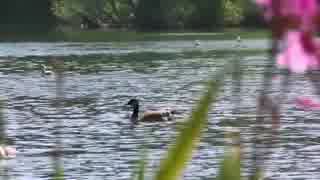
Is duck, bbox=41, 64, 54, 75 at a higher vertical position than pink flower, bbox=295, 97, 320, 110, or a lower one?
lower

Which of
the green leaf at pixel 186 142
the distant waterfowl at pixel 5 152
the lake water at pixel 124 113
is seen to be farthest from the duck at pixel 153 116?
the green leaf at pixel 186 142

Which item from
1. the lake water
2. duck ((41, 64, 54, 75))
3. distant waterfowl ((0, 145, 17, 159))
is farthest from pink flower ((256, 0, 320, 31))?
duck ((41, 64, 54, 75))

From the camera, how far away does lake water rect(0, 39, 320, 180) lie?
16.9 meters

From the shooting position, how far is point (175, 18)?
97.2 metres

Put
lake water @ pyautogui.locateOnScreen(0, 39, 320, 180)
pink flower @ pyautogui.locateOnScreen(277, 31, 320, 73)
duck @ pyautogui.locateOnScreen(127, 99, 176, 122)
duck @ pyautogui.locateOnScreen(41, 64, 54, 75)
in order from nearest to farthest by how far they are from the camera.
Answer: pink flower @ pyautogui.locateOnScreen(277, 31, 320, 73), lake water @ pyautogui.locateOnScreen(0, 39, 320, 180), duck @ pyautogui.locateOnScreen(127, 99, 176, 122), duck @ pyautogui.locateOnScreen(41, 64, 54, 75)

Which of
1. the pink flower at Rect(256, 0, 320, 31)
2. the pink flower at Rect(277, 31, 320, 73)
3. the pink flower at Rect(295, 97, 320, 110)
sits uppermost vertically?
the pink flower at Rect(256, 0, 320, 31)

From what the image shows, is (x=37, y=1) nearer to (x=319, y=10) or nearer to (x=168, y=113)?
(x=168, y=113)

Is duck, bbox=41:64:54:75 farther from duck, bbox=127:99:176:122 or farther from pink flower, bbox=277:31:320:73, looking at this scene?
pink flower, bbox=277:31:320:73

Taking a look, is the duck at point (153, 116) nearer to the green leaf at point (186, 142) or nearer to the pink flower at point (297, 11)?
the green leaf at point (186, 142)

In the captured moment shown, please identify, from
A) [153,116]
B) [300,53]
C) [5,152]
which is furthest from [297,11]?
[153,116]

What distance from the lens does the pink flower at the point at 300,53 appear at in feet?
4.16

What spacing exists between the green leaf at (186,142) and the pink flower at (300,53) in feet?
0.62

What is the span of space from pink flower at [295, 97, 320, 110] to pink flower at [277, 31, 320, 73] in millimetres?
38

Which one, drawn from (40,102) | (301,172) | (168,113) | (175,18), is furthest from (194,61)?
(175,18)
